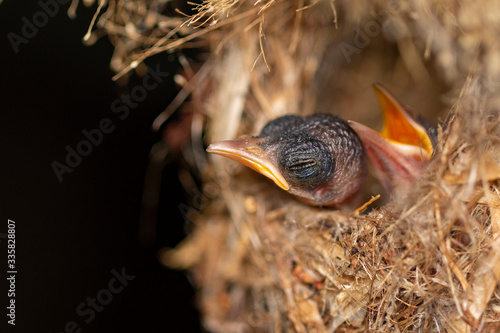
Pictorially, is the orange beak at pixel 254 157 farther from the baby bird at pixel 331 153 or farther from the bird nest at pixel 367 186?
the bird nest at pixel 367 186

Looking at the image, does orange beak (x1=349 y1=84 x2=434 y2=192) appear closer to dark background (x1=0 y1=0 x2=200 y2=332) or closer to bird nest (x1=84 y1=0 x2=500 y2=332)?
bird nest (x1=84 y1=0 x2=500 y2=332)

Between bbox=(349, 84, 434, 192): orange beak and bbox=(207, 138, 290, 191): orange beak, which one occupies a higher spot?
bbox=(207, 138, 290, 191): orange beak

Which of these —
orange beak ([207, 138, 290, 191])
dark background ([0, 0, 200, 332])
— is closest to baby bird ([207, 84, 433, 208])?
orange beak ([207, 138, 290, 191])

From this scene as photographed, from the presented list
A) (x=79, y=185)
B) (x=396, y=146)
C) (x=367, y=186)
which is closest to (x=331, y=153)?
(x=396, y=146)

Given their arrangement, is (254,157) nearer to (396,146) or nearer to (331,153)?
(331,153)

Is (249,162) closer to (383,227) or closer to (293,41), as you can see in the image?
(383,227)

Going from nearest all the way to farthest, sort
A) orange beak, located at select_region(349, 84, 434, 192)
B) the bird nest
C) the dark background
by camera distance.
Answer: the bird nest
orange beak, located at select_region(349, 84, 434, 192)
the dark background
